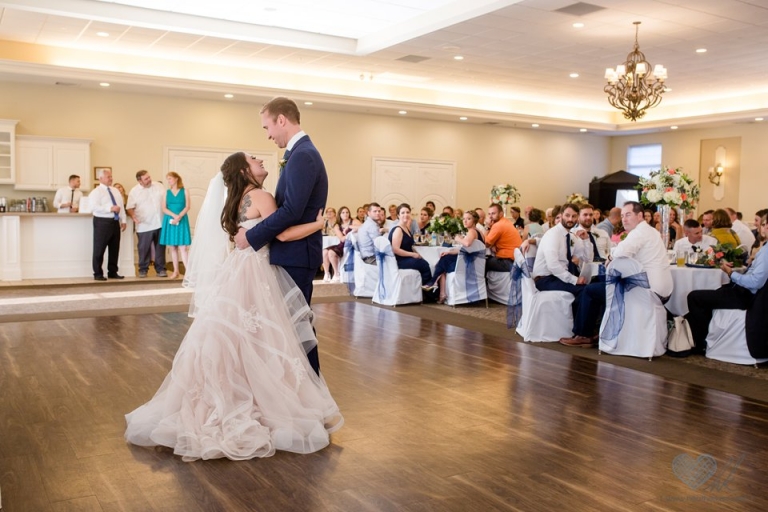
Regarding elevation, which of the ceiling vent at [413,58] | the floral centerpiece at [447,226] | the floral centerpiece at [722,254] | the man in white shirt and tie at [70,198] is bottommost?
the floral centerpiece at [722,254]

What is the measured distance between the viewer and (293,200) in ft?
12.7

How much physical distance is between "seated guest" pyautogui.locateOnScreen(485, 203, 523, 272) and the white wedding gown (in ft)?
19.6

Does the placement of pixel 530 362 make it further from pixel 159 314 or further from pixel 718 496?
pixel 159 314

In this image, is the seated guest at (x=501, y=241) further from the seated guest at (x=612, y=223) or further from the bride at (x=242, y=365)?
the bride at (x=242, y=365)

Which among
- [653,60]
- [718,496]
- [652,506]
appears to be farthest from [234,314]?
[653,60]

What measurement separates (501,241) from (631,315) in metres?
3.36

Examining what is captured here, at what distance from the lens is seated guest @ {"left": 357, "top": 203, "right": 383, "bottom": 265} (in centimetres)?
975

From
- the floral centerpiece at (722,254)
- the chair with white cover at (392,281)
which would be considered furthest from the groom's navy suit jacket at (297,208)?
the chair with white cover at (392,281)

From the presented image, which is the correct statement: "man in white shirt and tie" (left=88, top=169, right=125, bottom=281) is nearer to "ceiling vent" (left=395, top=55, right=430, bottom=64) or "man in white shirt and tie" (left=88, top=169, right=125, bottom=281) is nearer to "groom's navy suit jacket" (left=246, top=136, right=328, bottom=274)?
"ceiling vent" (left=395, top=55, right=430, bottom=64)

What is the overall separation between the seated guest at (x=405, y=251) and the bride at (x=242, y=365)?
559 cm

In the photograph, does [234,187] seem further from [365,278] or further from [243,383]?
[365,278]

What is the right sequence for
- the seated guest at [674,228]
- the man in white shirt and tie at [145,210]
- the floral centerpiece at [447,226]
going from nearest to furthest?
the floral centerpiece at [447,226]
the seated guest at [674,228]
the man in white shirt and tie at [145,210]

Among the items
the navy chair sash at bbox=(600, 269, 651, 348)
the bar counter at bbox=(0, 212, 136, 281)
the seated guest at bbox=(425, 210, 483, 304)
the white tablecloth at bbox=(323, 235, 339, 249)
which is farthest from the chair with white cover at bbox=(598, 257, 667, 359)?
the bar counter at bbox=(0, 212, 136, 281)

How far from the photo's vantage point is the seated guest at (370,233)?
32.0 feet
